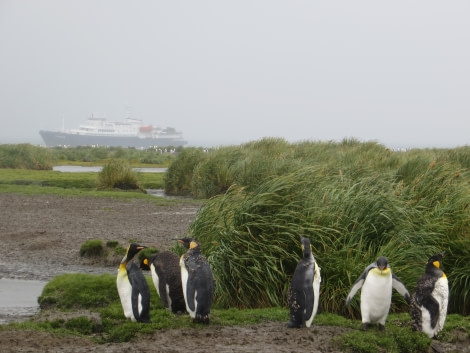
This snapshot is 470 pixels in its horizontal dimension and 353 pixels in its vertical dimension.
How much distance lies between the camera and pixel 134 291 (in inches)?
314

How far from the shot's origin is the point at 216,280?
32.5ft

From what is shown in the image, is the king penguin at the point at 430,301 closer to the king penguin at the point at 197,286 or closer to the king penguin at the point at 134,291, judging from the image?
the king penguin at the point at 197,286

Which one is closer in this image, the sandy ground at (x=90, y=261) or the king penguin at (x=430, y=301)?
the sandy ground at (x=90, y=261)

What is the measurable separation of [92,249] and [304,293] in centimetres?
755

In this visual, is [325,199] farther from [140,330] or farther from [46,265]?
[46,265]

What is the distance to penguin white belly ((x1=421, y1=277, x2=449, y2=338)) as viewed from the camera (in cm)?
783

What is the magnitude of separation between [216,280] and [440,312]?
3257 millimetres

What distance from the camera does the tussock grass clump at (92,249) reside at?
14.3 metres

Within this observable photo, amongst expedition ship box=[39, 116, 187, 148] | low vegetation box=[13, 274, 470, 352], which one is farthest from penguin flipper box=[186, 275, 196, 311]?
expedition ship box=[39, 116, 187, 148]

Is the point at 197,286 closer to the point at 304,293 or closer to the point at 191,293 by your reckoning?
the point at 191,293

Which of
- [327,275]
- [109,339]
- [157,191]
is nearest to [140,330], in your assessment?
[109,339]

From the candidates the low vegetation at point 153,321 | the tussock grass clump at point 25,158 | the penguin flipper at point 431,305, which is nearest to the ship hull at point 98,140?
the tussock grass clump at point 25,158

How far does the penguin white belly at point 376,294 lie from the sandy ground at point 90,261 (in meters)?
0.48

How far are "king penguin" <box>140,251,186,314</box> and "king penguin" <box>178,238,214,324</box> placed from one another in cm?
49
